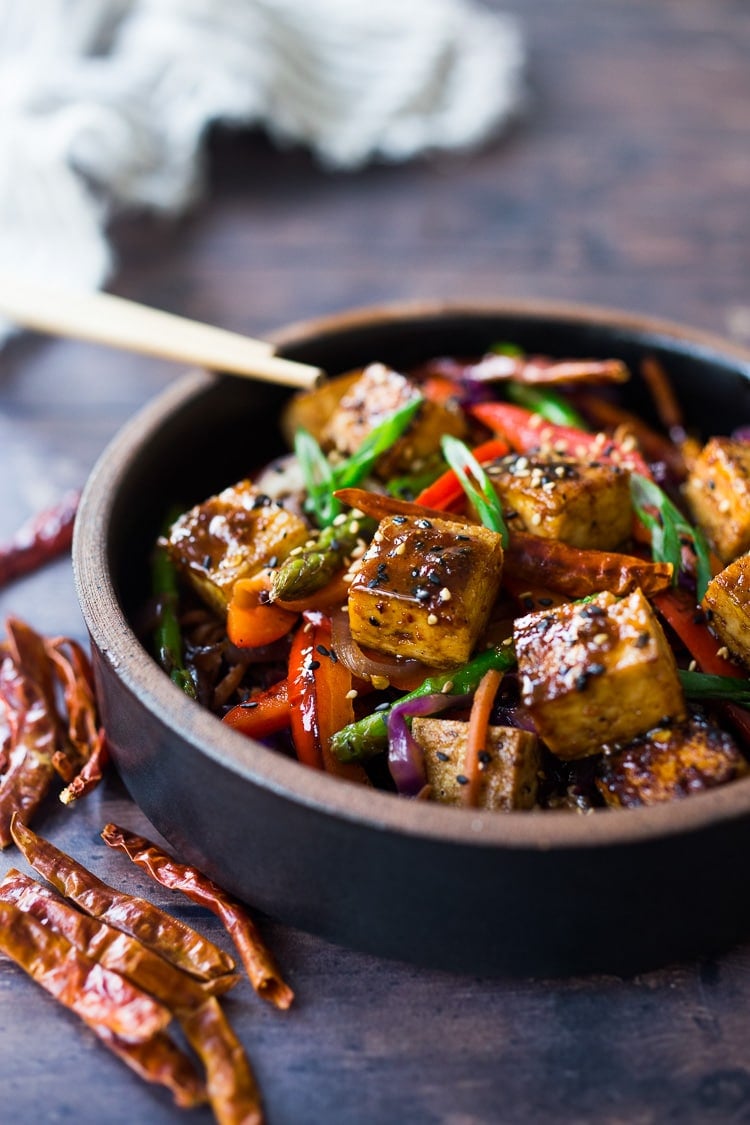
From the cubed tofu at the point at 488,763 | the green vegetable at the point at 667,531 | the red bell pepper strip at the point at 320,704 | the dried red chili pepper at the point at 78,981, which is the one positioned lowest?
the dried red chili pepper at the point at 78,981

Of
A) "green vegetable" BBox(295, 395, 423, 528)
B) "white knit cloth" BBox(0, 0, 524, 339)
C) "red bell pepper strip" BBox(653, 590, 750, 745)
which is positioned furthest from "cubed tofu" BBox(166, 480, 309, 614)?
"white knit cloth" BBox(0, 0, 524, 339)

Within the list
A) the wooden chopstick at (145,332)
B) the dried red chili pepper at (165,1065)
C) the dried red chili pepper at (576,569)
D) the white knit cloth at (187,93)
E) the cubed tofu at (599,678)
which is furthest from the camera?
the white knit cloth at (187,93)

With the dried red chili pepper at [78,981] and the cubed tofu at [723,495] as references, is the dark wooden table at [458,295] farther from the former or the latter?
the cubed tofu at [723,495]

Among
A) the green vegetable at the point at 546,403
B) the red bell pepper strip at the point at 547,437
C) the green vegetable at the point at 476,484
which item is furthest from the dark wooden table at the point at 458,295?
the green vegetable at the point at 546,403

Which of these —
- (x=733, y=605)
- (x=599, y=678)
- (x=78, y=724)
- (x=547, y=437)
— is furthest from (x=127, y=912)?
(x=547, y=437)

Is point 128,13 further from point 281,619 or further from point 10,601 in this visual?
point 281,619

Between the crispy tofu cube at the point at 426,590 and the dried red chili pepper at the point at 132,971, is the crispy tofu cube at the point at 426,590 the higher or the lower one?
the higher one
